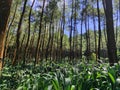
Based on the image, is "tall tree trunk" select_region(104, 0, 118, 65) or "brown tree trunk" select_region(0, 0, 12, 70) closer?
"brown tree trunk" select_region(0, 0, 12, 70)

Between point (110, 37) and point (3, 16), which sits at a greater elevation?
point (3, 16)

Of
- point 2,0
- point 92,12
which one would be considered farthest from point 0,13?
point 92,12

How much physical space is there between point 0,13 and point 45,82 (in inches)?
58.2

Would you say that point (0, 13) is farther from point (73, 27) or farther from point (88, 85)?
point (73, 27)

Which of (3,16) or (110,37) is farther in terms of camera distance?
(110,37)

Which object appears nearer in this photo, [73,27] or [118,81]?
[118,81]

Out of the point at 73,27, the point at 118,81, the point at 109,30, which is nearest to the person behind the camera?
the point at 118,81

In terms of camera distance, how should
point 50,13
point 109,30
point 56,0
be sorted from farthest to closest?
point 50,13
point 56,0
point 109,30

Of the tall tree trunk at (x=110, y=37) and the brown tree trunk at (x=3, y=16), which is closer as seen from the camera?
the brown tree trunk at (x=3, y=16)

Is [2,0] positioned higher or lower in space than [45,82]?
higher

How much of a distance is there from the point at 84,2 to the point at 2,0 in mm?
29870

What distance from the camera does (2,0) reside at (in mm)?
4594

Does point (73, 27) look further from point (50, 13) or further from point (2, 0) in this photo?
point (2, 0)

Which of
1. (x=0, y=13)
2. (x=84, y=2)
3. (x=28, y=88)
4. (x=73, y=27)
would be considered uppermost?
(x=84, y=2)
